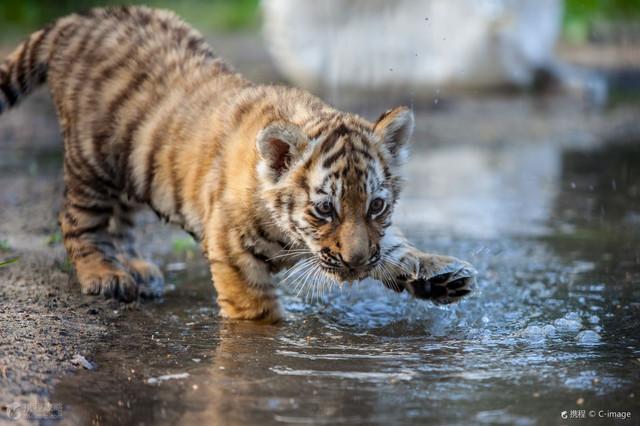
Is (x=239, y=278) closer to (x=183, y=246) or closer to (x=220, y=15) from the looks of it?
(x=183, y=246)

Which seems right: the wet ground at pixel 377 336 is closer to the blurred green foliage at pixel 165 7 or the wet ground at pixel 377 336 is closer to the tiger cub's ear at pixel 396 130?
the tiger cub's ear at pixel 396 130

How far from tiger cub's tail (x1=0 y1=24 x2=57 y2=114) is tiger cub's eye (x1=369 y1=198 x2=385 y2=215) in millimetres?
2528

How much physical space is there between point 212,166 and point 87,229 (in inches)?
45.5

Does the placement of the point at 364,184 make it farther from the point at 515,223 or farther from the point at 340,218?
the point at 515,223

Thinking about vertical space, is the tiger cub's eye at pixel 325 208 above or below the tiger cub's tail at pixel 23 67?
below

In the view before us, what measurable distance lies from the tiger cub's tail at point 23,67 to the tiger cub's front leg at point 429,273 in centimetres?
251

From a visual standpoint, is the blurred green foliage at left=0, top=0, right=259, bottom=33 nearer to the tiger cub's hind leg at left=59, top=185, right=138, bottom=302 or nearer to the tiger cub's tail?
the tiger cub's tail

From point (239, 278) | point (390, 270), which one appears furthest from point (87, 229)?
point (390, 270)

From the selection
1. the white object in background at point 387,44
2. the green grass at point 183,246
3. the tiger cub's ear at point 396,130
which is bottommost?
the green grass at point 183,246

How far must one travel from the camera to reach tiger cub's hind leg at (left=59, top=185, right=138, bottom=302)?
19.4 ft

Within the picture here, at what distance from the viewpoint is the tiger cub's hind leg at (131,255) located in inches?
233

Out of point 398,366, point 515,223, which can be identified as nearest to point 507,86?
point 515,223

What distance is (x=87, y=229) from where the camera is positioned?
237 inches

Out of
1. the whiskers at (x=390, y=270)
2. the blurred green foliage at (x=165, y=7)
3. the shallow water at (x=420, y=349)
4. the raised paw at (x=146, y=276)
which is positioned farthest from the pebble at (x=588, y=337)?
the blurred green foliage at (x=165, y=7)
